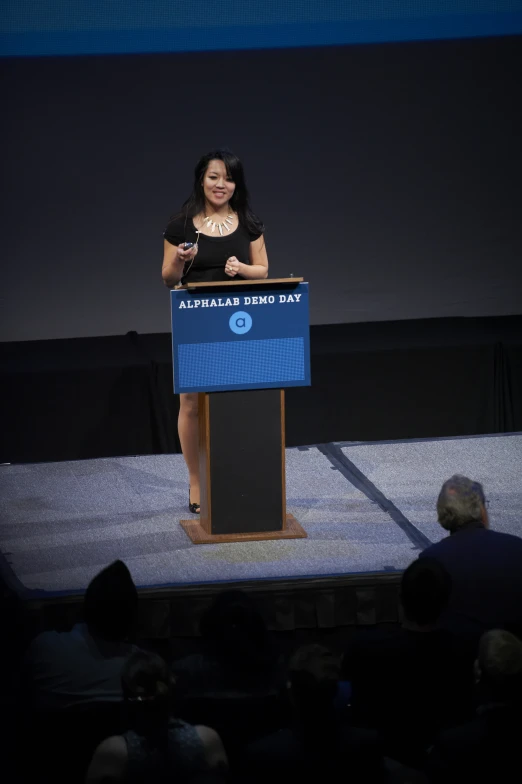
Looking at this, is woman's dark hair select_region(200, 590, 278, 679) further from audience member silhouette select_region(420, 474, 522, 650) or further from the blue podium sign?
the blue podium sign

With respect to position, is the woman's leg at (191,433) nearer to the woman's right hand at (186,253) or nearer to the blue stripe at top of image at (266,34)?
the woman's right hand at (186,253)

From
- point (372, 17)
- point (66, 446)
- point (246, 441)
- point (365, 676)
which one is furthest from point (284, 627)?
point (372, 17)

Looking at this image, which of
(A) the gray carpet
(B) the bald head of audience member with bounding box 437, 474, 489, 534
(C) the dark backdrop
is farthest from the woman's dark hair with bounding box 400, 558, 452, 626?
(C) the dark backdrop

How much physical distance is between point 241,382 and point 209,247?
0.49 m

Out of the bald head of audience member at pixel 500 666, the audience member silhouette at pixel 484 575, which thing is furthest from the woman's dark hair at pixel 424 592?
the audience member silhouette at pixel 484 575

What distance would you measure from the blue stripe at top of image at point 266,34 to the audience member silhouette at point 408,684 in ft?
11.5

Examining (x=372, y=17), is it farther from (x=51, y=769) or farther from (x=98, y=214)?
(x=51, y=769)

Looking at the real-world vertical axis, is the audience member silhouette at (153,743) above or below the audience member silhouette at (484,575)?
below

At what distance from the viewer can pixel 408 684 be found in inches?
112

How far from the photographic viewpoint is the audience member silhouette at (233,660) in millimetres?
2904

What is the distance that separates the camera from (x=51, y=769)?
286cm

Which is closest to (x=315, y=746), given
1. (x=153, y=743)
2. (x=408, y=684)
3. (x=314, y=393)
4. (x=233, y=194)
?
(x=153, y=743)

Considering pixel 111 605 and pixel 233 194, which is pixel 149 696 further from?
pixel 233 194

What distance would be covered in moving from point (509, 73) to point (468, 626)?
4482 millimetres
